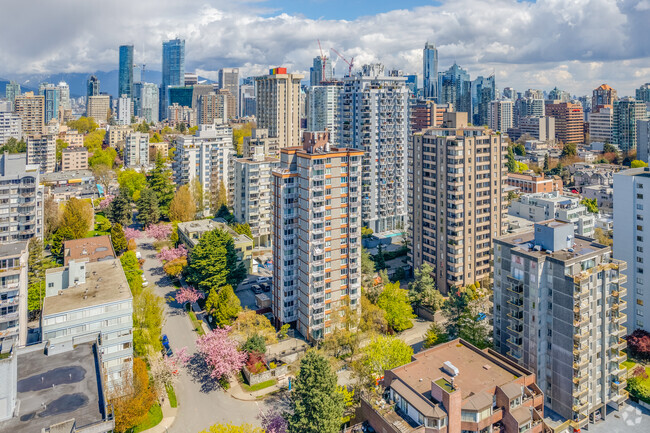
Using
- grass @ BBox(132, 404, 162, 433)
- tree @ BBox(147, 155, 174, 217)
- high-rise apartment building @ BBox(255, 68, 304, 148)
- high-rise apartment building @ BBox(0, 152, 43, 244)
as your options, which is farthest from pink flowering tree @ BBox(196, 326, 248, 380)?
high-rise apartment building @ BBox(255, 68, 304, 148)

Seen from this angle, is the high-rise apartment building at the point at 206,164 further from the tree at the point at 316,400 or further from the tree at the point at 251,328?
the tree at the point at 316,400

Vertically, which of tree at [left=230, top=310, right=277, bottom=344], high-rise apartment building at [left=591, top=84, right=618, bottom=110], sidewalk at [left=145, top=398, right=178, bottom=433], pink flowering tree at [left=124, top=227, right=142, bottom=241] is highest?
high-rise apartment building at [left=591, top=84, right=618, bottom=110]

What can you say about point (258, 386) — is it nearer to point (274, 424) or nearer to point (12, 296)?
point (274, 424)

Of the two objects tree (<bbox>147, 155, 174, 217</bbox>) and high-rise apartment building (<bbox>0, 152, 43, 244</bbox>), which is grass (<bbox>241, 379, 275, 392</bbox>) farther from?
tree (<bbox>147, 155, 174, 217</bbox>)

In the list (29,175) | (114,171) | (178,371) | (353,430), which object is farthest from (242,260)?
(114,171)

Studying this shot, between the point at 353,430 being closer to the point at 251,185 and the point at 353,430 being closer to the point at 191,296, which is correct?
the point at 191,296

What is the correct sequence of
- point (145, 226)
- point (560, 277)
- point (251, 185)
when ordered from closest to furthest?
point (560, 277), point (251, 185), point (145, 226)
